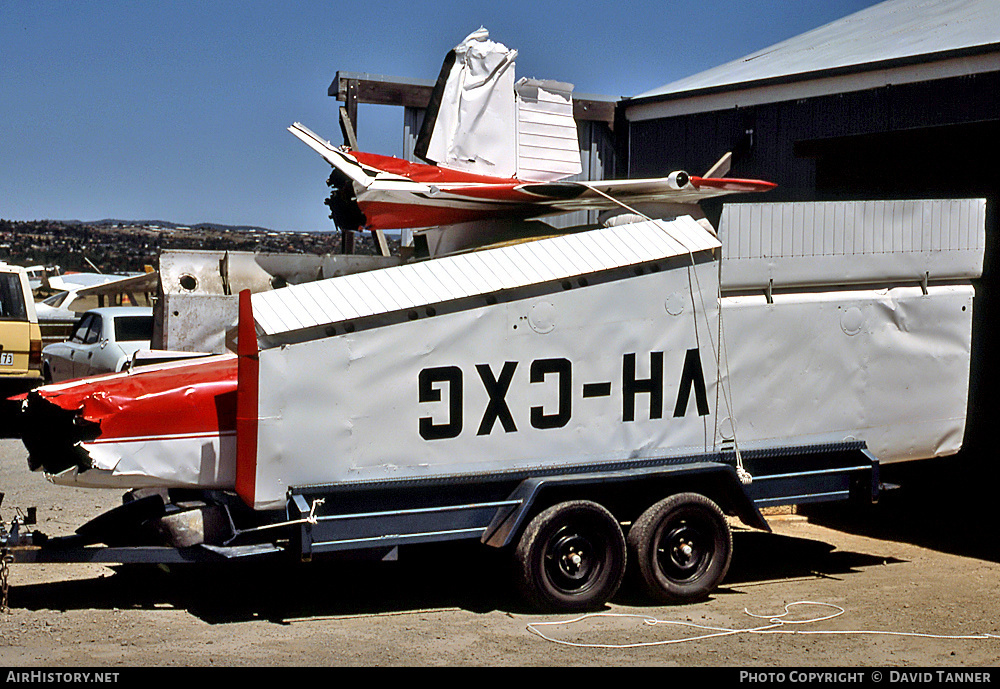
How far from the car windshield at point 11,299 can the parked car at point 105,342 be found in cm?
112

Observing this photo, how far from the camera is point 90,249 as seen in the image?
68.1 m

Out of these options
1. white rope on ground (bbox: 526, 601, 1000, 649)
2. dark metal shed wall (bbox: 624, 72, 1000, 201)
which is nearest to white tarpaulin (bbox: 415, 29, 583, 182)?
dark metal shed wall (bbox: 624, 72, 1000, 201)

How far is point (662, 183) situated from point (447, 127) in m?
2.25

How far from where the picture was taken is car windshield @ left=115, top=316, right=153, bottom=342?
15.0 meters

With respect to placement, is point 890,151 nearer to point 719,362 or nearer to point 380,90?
point 719,362

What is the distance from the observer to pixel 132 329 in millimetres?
15102

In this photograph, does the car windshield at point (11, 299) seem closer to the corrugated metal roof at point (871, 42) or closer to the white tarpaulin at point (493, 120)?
the white tarpaulin at point (493, 120)

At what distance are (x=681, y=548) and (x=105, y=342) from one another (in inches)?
397

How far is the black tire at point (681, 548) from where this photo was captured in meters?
7.29

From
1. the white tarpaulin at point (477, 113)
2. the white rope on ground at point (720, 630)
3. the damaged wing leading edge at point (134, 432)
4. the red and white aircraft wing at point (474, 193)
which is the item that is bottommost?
the white rope on ground at point (720, 630)

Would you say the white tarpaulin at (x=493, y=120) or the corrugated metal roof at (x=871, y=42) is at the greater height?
the corrugated metal roof at (x=871, y=42)

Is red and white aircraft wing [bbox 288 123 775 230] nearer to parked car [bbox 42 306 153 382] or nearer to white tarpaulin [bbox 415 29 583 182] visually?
white tarpaulin [bbox 415 29 583 182]

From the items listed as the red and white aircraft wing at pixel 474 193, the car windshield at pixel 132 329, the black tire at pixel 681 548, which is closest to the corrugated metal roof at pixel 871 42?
the red and white aircraft wing at pixel 474 193
